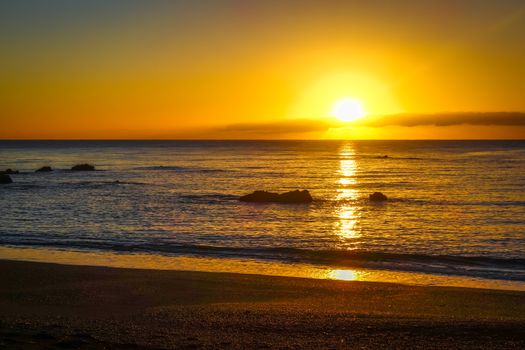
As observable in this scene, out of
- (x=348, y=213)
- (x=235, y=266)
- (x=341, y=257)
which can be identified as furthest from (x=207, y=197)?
(x=235, y=266)

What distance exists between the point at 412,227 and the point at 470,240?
486cm

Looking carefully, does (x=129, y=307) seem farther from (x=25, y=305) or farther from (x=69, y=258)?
(x=69, y=258)

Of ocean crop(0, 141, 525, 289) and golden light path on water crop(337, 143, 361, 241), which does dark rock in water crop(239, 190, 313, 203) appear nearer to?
ocean crop(0, 141, 525, 289)

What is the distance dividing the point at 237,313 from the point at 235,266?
8.01m

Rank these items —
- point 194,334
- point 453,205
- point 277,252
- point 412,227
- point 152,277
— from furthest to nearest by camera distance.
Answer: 1. point 453,205
2. point 412,227
3. point 277,252
4. point 152,277
5. point 194,334

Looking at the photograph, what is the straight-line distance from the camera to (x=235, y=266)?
69.6 feet

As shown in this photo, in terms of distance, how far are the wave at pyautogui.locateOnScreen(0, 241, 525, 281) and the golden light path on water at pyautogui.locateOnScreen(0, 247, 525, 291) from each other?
85 cm

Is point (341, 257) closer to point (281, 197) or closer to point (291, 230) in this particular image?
point (291, 230)

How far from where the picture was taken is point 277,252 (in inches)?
949

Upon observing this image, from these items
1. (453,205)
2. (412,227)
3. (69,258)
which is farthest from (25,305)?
(453,205)

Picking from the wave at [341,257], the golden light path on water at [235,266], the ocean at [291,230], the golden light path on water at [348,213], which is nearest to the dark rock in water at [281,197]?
the ocean at [291,230]

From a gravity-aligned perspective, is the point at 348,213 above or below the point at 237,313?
below

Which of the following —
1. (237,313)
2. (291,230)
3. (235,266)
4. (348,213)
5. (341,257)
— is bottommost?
(348,213)

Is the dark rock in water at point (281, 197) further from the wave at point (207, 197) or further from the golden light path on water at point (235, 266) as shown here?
the golden light path on water at point (235, 266)
